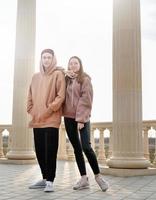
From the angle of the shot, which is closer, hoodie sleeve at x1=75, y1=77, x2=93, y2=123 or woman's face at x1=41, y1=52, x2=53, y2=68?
hoodie sleeve at x1=75, y1=77, x2=93, y2=123

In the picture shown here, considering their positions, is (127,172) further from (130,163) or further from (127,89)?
(127,89)

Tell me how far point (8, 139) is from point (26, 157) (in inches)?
76.8

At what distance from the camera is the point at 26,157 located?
34.4 ft

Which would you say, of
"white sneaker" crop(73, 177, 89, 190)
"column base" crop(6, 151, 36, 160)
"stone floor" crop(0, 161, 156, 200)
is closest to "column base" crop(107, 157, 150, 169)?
"stone floor" crop(0, 161, 156, 200)

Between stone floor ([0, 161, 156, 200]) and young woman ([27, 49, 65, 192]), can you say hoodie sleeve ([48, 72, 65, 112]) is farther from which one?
stone floor ([0, 161, 156, 200])

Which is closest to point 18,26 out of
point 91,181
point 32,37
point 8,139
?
point 32,37

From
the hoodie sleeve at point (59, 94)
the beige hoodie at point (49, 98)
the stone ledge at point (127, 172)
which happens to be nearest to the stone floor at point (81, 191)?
the stone ledge at point (127, 172)

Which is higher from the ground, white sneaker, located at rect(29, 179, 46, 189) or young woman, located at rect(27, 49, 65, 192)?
young woman, located at rect(27, 49, 65, 192)

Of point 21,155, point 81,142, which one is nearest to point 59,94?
point 81,142

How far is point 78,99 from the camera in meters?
5.63

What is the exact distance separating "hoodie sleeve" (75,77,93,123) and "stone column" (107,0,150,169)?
7.88ft

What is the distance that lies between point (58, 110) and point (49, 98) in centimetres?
22

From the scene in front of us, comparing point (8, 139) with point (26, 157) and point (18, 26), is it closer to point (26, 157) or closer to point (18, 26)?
point (26, 157)

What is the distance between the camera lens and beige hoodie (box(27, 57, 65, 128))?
18.0ft
